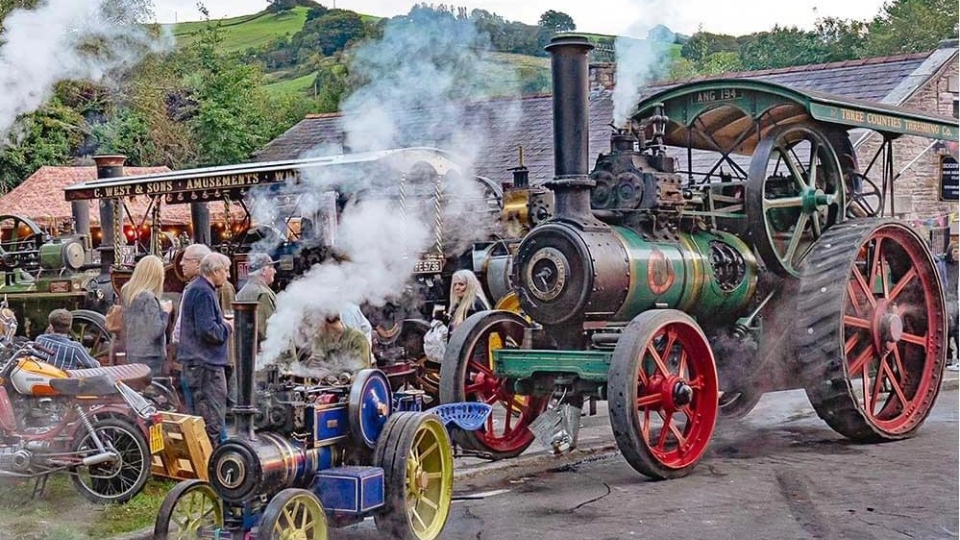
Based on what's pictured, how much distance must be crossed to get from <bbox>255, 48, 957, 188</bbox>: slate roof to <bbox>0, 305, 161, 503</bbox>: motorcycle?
27.3 ft

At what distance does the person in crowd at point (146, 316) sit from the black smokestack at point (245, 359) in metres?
2.43

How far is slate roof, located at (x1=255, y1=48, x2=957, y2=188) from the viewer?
14.4 meters

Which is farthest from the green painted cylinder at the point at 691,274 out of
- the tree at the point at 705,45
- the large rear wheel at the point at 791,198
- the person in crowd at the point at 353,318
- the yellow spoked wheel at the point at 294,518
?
the tree at the point at 705,45

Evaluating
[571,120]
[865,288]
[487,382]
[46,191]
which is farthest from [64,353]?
[46,191]

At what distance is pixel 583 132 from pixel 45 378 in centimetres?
334

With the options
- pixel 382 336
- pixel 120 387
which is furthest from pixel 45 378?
pixel 382 336

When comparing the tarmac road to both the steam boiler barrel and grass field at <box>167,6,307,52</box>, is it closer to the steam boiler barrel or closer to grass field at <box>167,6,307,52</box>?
the steam boiler barrel

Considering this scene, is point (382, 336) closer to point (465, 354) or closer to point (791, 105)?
point (465, 354)

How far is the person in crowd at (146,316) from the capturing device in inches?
276

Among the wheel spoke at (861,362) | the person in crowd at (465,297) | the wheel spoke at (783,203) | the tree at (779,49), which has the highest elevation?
the tree at (779,49)

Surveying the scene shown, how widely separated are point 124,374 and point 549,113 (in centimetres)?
1003

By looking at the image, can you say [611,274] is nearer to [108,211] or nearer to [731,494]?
[731,494]

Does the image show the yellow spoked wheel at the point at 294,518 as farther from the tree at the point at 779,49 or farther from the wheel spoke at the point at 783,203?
the tree at the point at 779,49

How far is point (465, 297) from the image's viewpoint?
8758mm
